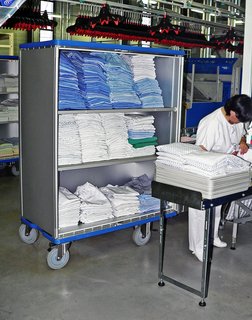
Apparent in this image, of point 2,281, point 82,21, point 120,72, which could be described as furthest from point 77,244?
point 82,21

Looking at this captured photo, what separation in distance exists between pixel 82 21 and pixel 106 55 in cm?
360

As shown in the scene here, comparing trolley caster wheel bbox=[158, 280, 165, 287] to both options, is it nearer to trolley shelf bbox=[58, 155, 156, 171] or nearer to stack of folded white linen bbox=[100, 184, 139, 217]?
stack of folded white linen bbox=[100, 184, 139, 217]

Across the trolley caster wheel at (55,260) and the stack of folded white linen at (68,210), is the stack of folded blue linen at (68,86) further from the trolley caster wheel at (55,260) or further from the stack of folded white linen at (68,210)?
the trolley caster wheel at (55,260)

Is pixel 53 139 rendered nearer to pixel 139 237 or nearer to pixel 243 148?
pixel 139 237

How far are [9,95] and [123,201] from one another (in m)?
4.09

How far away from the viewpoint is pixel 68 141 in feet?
12.9

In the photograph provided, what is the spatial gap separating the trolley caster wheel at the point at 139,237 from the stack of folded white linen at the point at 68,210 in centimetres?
71

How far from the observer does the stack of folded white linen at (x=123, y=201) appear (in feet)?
14.0

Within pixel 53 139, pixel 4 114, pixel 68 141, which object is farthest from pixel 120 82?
pixel 4 114

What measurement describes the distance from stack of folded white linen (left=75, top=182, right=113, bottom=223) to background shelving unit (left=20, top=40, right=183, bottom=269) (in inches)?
2.7

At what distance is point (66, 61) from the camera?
3844 mm

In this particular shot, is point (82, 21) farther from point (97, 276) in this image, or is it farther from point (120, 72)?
point (97, 276)

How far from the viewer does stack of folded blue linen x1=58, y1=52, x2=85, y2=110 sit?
380 centimetres

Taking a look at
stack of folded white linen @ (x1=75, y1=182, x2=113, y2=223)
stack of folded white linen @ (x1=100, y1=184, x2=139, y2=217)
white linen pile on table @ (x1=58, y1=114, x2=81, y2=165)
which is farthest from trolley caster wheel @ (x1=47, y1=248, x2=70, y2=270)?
white linen pile on table @ (x1=58, y1=114, x2=81, y2=165)
